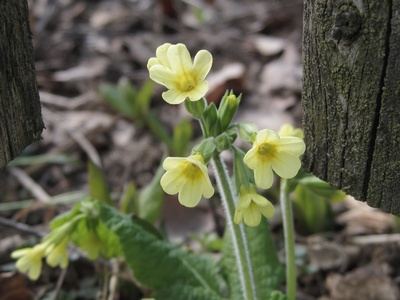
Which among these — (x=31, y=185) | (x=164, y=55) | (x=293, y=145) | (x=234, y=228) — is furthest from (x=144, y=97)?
(x=293, y=145)

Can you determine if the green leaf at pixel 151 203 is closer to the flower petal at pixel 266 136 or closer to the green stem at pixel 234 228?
the green stem at pixel 234 228

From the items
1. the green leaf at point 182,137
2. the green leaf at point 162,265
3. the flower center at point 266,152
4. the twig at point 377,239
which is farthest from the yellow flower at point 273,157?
the green leaf at point 182,137

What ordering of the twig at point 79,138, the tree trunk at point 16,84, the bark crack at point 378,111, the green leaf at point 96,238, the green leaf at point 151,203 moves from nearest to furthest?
the bark crack at point 378,111 < the tree trunk at point 16,84 < the green leaf at point 96,238 < the green leaf at point 151,203 < the twig at point 79,138

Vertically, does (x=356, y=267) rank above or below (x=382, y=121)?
below

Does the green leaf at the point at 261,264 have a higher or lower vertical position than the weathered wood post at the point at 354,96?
lower

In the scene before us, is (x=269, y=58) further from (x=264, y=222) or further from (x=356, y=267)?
(x=264, y=222)

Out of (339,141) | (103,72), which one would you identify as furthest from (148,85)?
(339,141)
